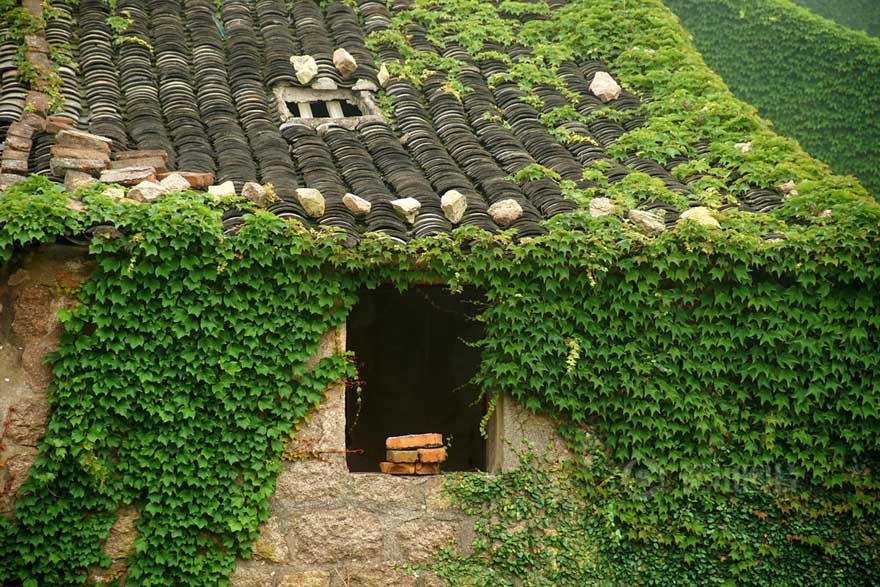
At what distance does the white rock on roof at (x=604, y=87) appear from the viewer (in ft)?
32.2

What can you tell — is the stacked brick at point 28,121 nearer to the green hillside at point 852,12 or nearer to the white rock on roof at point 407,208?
the white rock on roof at point 407,208

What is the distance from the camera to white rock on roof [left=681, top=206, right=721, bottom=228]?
25.5ft

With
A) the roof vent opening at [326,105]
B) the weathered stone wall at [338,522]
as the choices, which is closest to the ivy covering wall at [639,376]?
the weathered stone wall at [338,522]

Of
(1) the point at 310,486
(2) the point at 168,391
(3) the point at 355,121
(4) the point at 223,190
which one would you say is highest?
(3) the point at 355,121

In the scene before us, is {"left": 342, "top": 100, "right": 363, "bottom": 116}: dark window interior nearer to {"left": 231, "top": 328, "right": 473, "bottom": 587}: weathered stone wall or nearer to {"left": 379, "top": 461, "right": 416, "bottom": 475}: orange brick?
{"left": 231, "top": 328, "right": 473, "bottom": 587}: weathered stone wall

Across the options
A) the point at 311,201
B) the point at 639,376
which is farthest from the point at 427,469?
the point at 311,201

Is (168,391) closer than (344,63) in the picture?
Yes

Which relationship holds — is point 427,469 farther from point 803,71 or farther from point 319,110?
point 803,71

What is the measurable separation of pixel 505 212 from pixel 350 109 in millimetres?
2418

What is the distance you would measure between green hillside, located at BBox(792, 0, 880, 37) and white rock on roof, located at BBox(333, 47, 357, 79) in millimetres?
17967

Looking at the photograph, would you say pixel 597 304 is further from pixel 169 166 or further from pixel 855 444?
pixel 169 166

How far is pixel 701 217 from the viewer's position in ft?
25.7

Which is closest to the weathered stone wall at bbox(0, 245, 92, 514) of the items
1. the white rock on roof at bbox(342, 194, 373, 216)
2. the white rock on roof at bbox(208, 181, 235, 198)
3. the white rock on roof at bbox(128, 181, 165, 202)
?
the white rock on roof at bbox(128, 181, 165, 202)

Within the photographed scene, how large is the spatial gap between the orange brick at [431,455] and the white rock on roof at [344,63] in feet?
13.3
